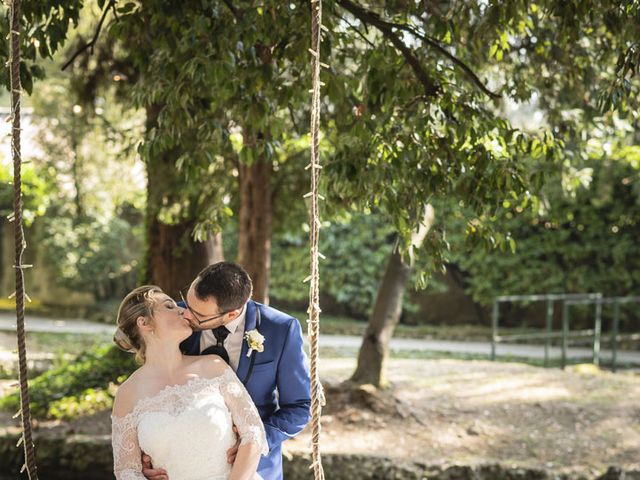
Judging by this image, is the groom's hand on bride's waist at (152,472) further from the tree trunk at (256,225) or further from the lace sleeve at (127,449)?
the tree trunk at (256,225)

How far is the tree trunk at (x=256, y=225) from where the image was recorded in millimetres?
7266

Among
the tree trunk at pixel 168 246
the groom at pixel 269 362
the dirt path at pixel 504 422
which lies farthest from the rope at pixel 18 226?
the tree trunk at pixel 168 246

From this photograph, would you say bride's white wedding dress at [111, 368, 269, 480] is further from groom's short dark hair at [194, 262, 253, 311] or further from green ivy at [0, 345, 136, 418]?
green ivy at [0, 345, 136, 418]

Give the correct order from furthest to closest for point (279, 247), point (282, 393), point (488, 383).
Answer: point (279, 247) → point (488, 383) → point (282, 393)

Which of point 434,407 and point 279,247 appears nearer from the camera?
point 434,407

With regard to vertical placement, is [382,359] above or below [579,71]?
below

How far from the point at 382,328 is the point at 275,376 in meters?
5.26

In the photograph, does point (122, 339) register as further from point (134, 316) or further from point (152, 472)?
point (152, 472)

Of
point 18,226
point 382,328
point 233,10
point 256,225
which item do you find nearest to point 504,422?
point 382,328

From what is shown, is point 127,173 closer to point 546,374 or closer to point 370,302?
point 370,302

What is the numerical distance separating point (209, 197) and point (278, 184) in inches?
26.9

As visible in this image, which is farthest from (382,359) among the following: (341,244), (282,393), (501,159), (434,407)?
(341,244)

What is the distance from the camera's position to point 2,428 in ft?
23.2

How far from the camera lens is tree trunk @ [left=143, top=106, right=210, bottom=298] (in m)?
7.86
